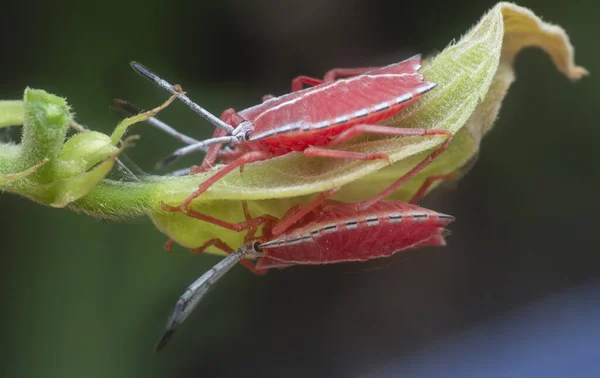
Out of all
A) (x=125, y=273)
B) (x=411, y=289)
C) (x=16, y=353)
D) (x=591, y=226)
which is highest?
(x=591, y=226)

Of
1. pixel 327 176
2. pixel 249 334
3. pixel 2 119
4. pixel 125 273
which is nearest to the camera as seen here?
pixel 327 176

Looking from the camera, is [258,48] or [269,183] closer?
[269,183]

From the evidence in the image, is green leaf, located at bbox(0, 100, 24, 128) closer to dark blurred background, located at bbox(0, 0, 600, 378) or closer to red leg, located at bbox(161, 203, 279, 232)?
red leg, located at bbox(161, 203, 279, 232)

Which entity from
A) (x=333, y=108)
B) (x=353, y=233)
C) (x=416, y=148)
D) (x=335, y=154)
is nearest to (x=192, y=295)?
(x=353, y=233)

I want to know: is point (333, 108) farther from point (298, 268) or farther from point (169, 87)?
point (298, 268)

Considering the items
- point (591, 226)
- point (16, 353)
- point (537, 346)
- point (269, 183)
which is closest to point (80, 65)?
point (16, 353)

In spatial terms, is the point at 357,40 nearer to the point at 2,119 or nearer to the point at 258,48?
the point at 258,48
